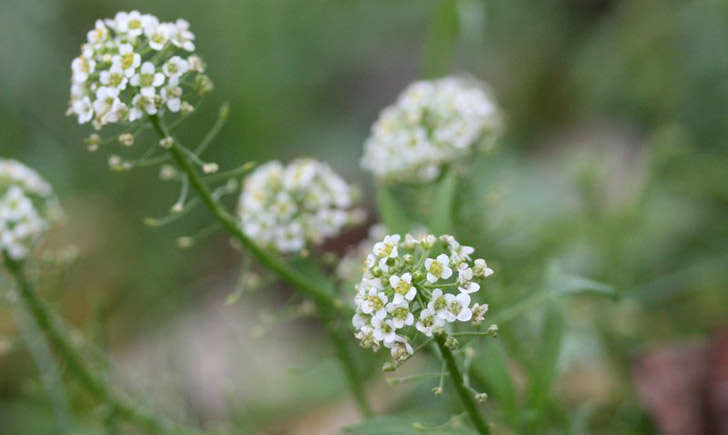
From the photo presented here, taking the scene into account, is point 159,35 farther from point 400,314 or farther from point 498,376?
point 498,376

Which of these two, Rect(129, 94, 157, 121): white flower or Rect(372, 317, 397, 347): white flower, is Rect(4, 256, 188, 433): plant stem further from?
Rect(372, 317, 397, 347): white flower

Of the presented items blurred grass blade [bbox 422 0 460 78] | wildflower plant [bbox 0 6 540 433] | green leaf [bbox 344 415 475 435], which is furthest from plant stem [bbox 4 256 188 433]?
blurred grass blade [bbox 422 0 460 78]

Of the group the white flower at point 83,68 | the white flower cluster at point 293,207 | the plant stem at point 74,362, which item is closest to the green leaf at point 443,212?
the white flower cluster at point 293,207

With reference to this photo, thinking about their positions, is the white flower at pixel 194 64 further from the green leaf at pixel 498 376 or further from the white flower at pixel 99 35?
the green leaf at pixel 498 376

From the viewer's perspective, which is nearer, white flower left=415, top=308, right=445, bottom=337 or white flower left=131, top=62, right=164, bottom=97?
white flower left=415, top=308, right=445, bottom=337

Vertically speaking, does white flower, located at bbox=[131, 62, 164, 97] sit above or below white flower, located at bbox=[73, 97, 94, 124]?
below

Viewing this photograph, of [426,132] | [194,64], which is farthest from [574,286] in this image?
[194,64]

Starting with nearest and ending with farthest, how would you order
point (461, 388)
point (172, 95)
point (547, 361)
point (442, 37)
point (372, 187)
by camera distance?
point (461, 388), point (172, 95), point (547, 361), point (442, 37), point (372, 187)
